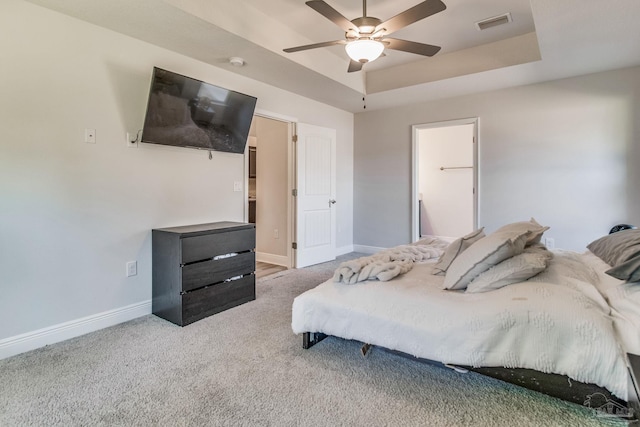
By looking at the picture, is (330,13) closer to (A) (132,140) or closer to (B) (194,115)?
(B) (194,115)

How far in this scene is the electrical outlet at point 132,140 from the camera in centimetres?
270

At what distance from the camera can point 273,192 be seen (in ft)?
15.7

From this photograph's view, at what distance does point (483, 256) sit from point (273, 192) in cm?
348

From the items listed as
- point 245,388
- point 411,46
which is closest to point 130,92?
point 411,46

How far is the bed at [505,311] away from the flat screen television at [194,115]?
6.33ft

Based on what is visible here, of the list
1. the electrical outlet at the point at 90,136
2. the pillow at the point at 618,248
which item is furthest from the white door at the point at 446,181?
the electrical outlet at the point at 90,136

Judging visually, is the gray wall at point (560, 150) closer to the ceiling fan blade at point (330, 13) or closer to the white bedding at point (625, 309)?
the white bedding at point (625, 309)

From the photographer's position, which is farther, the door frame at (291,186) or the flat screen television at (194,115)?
the door frame at (291,186)

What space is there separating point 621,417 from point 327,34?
3.64 metres

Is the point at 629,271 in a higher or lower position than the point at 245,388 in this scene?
higher

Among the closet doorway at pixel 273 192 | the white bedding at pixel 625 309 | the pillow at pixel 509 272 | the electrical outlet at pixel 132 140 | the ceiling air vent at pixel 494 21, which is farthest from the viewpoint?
the closet doorway at pixel 273 192

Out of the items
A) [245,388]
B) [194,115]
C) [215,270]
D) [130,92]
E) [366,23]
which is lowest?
[245,388]

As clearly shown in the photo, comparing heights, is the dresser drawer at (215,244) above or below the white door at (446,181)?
below

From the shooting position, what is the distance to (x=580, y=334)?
1.35 m
